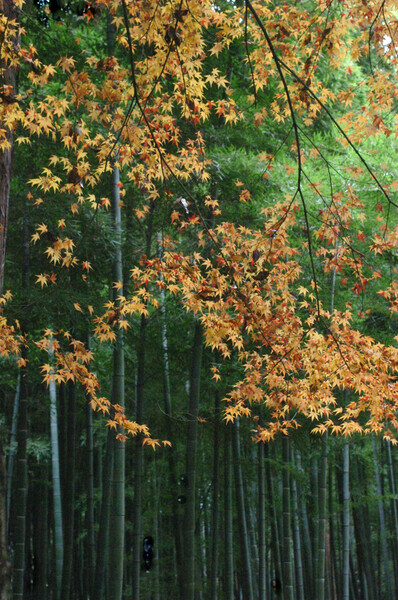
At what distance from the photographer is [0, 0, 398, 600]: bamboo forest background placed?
379 cm

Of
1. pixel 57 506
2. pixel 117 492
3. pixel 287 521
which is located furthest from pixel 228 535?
pixel 117 492

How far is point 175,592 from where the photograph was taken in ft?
43.4

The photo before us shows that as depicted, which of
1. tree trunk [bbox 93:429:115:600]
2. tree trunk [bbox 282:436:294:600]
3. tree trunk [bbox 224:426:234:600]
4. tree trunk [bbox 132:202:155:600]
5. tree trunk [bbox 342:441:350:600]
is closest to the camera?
tree trunk [bbox 132:202:155:600]

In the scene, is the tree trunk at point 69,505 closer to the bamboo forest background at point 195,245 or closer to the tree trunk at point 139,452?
the bamboo forest background at point 195,245

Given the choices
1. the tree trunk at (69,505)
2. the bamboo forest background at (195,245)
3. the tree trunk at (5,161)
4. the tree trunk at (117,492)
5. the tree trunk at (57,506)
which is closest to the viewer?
the tree trunk at (5,161)

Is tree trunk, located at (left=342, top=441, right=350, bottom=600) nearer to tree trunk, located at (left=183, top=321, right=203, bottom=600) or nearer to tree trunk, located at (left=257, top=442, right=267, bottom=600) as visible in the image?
tree trunk, located at (left=257, top=442, right=267, bottom=600)

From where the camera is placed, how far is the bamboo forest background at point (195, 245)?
3.79 metres

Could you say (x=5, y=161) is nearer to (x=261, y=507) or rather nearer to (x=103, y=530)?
(x=103, y=530)

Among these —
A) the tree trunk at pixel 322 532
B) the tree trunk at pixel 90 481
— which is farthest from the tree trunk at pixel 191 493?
the tree trunk at pixel 90 481

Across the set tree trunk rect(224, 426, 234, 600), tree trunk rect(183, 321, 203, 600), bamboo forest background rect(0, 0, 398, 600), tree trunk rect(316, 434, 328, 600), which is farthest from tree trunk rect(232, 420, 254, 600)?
tree trunk rect(183, 321, 203, 600)

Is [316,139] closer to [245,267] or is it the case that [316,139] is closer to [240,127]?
[240,127]

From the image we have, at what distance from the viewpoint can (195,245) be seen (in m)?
7.04

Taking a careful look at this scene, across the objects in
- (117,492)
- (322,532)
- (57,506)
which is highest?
(57,506)

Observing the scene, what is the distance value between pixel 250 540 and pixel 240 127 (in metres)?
8.27
